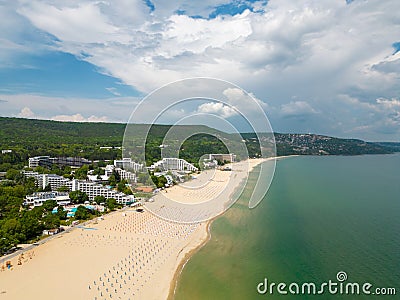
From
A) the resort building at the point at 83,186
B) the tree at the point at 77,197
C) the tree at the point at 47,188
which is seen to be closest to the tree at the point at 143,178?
the resort building at the point at 83,186

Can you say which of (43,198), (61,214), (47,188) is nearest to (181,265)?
(61,214)

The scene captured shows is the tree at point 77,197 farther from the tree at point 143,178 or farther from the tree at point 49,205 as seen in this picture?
the tree at point 143,178

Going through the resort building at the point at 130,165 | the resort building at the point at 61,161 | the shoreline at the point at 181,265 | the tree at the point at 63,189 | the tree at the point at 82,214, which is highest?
the resort building at the point at 130,165

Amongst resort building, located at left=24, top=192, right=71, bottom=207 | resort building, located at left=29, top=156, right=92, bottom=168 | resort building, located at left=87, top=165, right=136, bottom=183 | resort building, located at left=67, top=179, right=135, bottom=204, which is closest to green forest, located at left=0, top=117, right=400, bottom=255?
resort building, located at left=24, top=192, right=71, bottom=207

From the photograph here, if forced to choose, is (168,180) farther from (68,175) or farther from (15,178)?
(15,178)

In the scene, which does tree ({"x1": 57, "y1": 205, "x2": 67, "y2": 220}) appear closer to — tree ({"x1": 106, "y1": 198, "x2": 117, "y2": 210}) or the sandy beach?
the sandy beach
